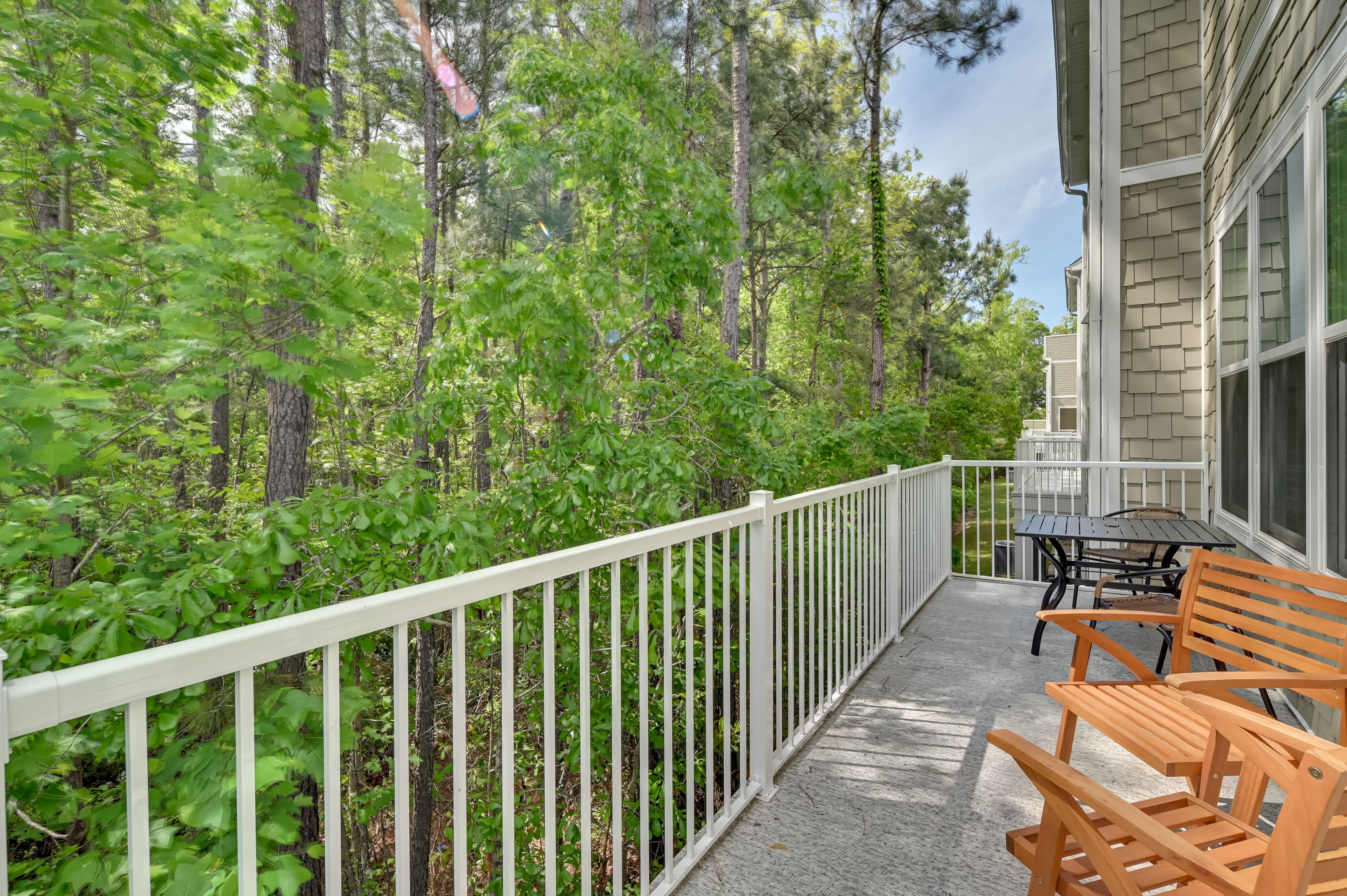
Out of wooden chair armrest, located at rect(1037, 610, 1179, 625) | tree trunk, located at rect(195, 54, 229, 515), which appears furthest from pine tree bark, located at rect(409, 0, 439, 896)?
wooden chair armrest, located at rect(1037, 610, 1179, 625)

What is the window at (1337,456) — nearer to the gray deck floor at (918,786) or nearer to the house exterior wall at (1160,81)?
the gray deck floor at (918,786)

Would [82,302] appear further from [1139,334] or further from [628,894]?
[1139,334]

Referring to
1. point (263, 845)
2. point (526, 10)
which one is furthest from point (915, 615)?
point (526, 10)

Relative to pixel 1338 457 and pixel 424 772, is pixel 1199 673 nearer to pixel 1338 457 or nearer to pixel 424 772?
pixel 1338 457

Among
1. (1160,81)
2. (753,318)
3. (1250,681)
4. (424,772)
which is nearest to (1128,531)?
(1250,681)

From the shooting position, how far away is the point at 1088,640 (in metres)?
2.21

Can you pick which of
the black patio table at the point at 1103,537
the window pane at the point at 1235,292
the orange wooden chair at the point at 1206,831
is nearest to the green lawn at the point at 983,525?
the window pane at the point at 1235,292

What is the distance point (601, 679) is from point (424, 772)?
3354mm

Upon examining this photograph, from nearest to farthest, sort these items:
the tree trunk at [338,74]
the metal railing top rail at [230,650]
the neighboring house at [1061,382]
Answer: the metal railing top rail at [230,650] → the tree trunk at [338,74] → the neighboring house at [1061,382]

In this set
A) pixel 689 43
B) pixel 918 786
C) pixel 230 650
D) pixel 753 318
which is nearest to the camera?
pixel 230 650

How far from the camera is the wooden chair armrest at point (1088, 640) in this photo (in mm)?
2203

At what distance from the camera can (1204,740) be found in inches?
74.1

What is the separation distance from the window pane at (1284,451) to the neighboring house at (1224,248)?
0.01m

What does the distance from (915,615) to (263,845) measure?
13.1 ft
